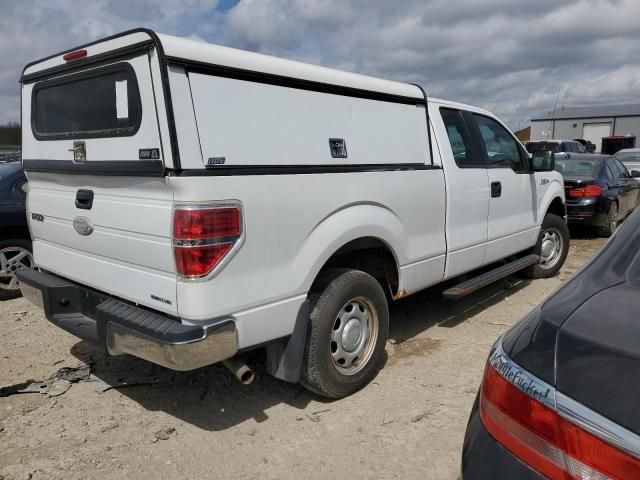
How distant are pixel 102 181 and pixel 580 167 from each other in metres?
9.21

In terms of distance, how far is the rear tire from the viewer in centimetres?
639

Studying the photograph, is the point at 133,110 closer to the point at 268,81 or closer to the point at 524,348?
the point at 268,81

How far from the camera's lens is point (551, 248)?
6.64 m

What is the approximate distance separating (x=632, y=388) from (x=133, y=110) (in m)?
2.54

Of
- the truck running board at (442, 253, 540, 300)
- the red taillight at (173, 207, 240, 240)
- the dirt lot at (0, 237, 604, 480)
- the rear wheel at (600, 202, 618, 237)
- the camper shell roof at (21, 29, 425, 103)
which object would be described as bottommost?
the dirt lot at (0, 237, 604, 480)

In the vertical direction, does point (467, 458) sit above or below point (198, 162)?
below

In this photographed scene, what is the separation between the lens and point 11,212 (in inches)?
230

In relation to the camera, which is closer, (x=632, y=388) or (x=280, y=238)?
(x=632, y=388)

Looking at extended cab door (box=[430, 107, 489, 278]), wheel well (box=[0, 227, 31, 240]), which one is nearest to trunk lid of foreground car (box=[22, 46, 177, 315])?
wheel well (box=[0, 227, 31, 240])

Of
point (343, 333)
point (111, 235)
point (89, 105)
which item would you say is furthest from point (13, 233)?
point (343, 333)

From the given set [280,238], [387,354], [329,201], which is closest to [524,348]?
[280,238]

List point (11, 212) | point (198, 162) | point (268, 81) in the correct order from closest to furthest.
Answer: point (198, 162)
point (268, 81)
point (11, 212)

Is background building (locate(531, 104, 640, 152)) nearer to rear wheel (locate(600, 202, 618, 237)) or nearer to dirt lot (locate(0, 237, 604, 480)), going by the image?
rear wheel (locate(600, 202, 618, 237))

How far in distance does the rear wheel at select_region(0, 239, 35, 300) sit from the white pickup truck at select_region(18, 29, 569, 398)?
237cm
